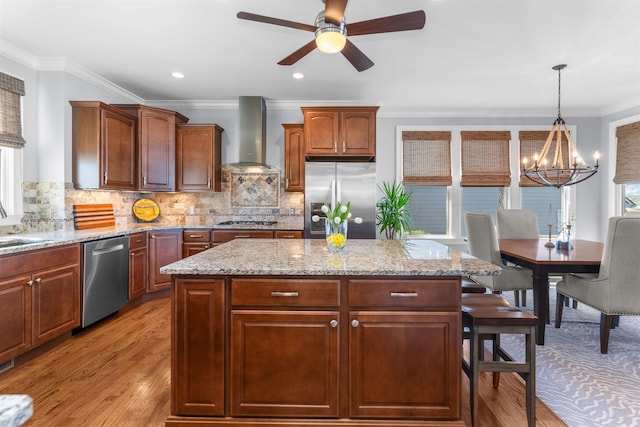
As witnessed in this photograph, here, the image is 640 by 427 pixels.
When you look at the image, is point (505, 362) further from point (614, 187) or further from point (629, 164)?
point (614, 187)

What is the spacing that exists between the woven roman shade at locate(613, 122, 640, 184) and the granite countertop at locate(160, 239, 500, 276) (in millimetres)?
4267

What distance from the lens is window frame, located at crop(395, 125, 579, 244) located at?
16.8 ft

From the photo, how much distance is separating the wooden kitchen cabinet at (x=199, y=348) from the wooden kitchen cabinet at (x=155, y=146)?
314cm

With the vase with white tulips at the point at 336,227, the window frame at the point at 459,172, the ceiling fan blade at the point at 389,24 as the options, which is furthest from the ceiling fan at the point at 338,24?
the window frame at the point at 459,172

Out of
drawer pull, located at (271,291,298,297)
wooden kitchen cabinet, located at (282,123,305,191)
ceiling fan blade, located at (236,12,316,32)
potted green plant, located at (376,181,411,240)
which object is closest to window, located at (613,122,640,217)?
potted green plant, located at (376,181,411,240)

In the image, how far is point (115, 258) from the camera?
3.35m

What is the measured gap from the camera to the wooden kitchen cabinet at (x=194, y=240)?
4.29 meters

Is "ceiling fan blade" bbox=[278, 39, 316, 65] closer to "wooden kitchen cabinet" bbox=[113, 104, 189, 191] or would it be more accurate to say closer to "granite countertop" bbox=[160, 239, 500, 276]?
"granite countertop" bbox=[160, 239, 500, 276]

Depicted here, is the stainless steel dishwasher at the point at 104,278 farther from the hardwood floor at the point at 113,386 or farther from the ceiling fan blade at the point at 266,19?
the ceiling fan blade at the point at 266,19

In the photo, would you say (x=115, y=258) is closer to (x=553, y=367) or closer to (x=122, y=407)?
(x=122, y=407)

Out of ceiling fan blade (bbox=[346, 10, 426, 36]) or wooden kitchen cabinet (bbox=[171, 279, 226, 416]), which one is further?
ceiling fan blade (bbox=[346, 10, 426, 36])

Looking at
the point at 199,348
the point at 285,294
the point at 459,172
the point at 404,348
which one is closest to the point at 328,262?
the point at 285,294

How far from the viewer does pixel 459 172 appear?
17.0 ft

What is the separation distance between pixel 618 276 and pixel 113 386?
3773 mm
